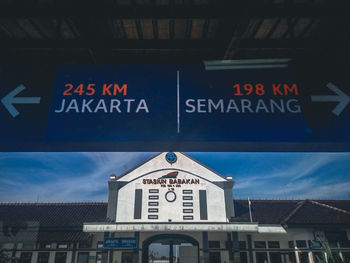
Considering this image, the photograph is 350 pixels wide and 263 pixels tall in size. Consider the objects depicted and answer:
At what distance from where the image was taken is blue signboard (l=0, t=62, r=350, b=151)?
231cm

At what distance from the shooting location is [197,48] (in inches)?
103

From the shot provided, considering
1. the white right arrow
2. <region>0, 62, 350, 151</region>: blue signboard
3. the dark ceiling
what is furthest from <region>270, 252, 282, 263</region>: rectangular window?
the dark ceiling

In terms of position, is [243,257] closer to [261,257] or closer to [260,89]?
[261,257]

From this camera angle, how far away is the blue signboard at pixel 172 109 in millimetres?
2309

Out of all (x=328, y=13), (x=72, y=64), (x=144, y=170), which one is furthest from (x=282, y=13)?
(x=144, y=170)

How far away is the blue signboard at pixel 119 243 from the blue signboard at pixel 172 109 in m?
13.4

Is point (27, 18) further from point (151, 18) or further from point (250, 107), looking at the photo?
point (250, 107)

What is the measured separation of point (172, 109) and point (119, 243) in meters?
14.5

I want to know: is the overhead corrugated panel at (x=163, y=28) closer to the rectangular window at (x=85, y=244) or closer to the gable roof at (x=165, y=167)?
the gable roof at (x=165, y=167)

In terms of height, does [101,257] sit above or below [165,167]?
below

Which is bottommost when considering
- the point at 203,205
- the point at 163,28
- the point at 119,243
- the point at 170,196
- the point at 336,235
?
the point at 119,243

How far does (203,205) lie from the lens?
58.6ft

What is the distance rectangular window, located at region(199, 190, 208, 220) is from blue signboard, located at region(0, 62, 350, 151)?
16177 mm

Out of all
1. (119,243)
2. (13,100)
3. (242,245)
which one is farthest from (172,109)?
(242,245)
